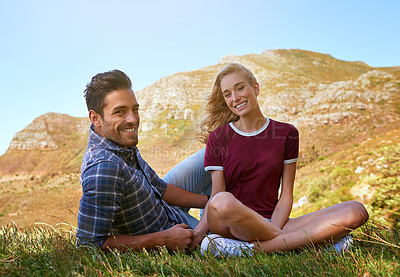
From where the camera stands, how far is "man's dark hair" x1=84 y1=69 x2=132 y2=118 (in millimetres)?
2074

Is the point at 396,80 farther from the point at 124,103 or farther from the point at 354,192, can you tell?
the point at 124,103

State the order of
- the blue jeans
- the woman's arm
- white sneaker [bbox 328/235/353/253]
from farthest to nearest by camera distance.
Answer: the blue jeans, the woman's arm, white sneaker [bbox 328/235/353/253]

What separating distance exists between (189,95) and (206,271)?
6292 cm

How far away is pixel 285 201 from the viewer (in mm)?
2494

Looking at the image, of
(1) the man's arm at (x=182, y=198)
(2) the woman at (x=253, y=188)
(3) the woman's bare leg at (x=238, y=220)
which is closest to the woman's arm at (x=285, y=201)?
(2) the woman at (x=253, y=188)

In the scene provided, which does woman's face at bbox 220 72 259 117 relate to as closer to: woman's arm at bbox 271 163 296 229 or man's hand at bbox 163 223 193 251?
woman's arm at bbox 271 163 296 229

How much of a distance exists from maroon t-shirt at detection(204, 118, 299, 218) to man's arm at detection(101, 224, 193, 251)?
781 mm

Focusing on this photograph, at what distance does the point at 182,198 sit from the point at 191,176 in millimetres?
283

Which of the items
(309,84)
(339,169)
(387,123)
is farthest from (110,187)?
(309,84)

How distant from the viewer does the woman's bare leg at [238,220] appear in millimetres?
1939

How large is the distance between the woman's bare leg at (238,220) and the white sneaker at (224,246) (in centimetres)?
6

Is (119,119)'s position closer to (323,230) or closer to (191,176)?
(191,176)

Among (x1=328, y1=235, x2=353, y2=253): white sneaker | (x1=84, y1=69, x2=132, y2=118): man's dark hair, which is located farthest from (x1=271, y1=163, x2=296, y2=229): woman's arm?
(x1=84, y1=69, x2=132, y2=118): man's dark hair

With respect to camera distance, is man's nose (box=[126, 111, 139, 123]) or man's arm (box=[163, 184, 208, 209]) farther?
man's arm (box=[163, 184, 208, 209])
